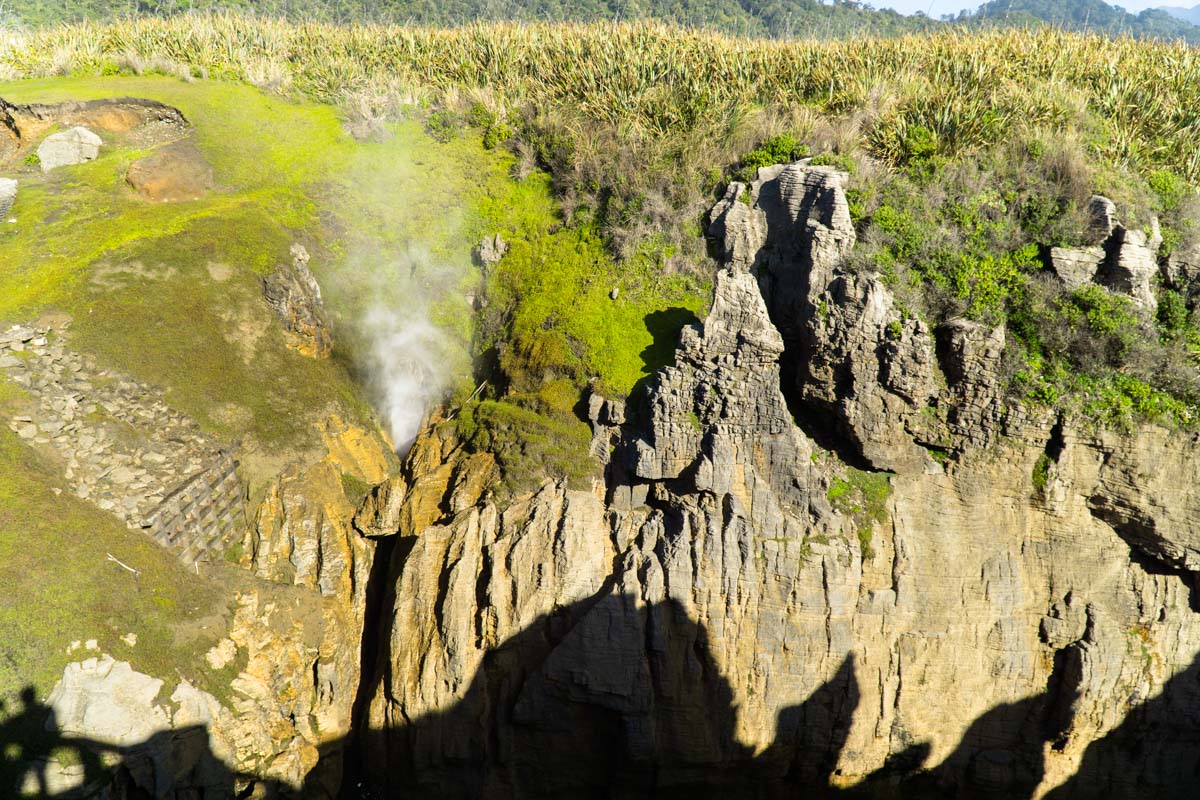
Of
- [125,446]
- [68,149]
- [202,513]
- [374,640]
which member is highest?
[68,149]

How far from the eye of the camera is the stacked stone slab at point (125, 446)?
8672 millimetres

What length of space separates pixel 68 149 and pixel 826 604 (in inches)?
605

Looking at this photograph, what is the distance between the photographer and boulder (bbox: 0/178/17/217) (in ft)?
37.7

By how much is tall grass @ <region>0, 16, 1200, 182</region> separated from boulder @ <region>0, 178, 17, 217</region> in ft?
19.4

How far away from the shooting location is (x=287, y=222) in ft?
41.4

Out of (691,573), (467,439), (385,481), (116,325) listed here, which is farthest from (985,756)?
(116,325)

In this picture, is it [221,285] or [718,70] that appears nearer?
[221,285]

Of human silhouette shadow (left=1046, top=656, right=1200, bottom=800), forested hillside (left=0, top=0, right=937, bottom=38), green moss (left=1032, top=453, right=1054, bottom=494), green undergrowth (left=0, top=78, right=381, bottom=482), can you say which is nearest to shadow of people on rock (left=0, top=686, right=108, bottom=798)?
green undergrowth (left=0, top=78, right=381, bottom=482)

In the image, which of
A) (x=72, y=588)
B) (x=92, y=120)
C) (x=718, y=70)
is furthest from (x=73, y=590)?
(x=718, y=70)

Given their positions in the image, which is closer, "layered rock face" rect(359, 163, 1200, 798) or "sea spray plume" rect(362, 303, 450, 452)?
"layered rock face" rect(359, 163, 1200, 798)

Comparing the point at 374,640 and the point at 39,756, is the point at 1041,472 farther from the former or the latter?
the point at 39,756

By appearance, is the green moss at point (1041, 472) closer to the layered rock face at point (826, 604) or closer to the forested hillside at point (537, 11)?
the layered rock face at point (826, 604)

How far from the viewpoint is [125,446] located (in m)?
9.07

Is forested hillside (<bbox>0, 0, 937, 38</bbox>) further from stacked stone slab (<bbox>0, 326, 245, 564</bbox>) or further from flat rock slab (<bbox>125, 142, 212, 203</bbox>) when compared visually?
stacked stone slab (<bbox>0, 326, 245, 564</bbox>)
